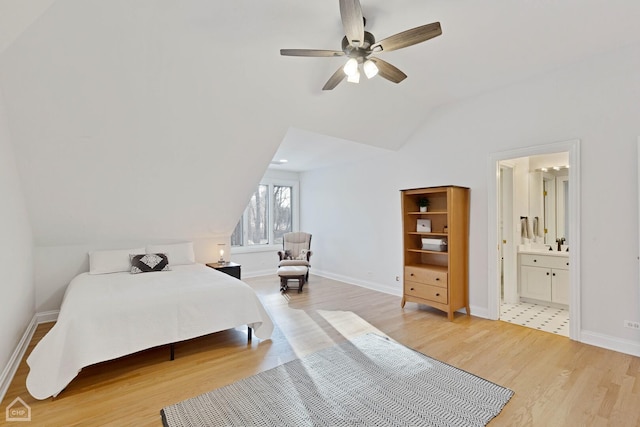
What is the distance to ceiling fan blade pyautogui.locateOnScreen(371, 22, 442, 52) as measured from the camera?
2033 millimetres

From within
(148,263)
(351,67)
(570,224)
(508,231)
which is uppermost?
(351,67)

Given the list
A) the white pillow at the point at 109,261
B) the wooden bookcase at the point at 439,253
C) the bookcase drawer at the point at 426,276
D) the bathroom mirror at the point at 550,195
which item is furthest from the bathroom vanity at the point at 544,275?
the white pillow at the point at 109,261

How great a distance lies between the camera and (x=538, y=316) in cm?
412

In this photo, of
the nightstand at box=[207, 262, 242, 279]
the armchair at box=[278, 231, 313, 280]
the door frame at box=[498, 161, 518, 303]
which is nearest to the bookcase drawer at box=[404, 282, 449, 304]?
the door frame at box=[498, 161, 518, 303]

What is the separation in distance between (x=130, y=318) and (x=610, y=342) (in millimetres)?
4595

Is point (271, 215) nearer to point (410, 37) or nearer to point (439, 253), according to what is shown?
point (439, 253)

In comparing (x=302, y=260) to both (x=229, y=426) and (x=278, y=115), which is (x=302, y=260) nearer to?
(x=278, y=115)

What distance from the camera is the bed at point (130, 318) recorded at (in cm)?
233

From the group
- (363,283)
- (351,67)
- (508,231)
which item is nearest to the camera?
(351,67)

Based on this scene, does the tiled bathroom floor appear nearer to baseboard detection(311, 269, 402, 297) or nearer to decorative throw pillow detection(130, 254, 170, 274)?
baseboard detection(311, 269, 402, 297)

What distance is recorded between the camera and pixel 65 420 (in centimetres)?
208

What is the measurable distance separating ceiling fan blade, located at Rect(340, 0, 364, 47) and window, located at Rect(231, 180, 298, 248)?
491 cm

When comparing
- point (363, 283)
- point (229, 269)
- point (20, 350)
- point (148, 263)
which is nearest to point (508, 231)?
point (363, 283)

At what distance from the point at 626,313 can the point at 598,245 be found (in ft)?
2.23
